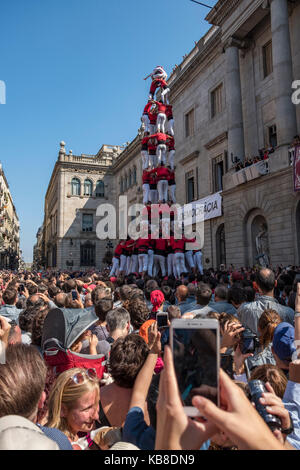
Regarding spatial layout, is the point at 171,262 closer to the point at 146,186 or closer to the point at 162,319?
the point at 146,186

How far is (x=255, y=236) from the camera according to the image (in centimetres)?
1814

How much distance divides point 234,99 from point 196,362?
21114mm

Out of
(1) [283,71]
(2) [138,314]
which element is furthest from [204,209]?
(2) [138,314]

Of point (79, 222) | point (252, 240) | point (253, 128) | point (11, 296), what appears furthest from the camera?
point (79, 222)

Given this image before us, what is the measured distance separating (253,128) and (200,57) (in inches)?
332

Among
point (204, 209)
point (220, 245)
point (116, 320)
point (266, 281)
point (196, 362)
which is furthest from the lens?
point (204, 209)

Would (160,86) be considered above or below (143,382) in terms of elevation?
above

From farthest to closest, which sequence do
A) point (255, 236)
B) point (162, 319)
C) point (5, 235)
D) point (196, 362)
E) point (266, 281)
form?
point (5, 235) → point (255, 236) → point (266, 281) → point (162, 319) → point (196, 362)

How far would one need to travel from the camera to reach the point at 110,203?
46812 millimetres

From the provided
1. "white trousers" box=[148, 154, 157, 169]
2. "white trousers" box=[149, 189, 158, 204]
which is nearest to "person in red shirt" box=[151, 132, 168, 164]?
"white trousers" box=[148, 154, 157, 169]

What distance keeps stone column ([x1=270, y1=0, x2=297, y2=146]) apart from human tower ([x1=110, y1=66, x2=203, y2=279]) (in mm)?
5404

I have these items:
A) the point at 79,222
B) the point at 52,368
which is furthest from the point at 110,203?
the point at 52,368

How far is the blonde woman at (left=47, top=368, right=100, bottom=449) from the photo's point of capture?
189 centimetres
